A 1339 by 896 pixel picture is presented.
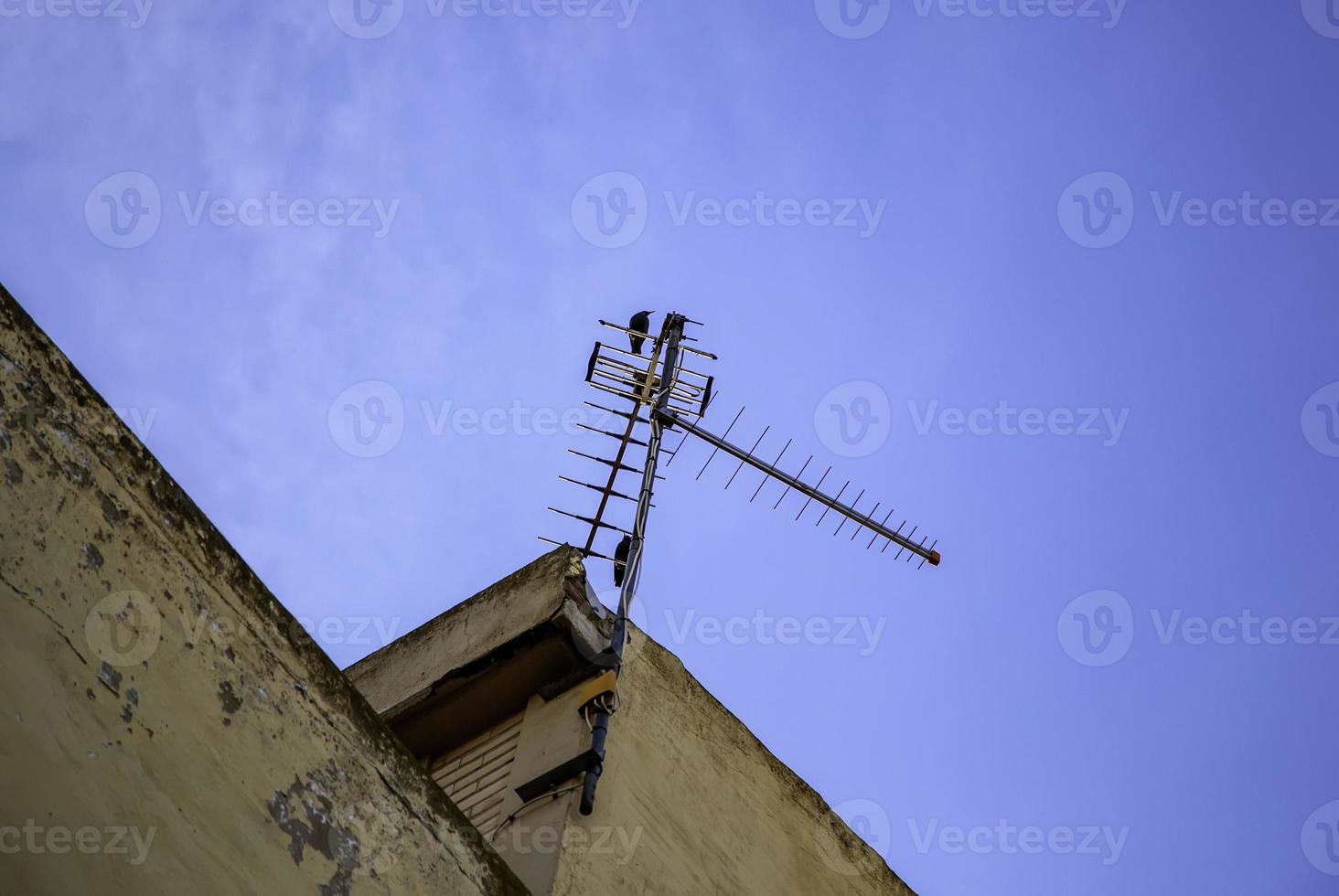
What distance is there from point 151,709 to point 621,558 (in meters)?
3.95

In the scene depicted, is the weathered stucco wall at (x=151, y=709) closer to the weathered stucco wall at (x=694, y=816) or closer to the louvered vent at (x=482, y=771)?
the weathered stucco wall at (x=694, y=816)

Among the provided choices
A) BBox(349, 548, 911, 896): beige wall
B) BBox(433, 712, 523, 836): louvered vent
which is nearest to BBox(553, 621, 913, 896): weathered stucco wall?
BBox(349, 548, 911, 896): beige wall

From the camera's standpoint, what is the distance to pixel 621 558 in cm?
778

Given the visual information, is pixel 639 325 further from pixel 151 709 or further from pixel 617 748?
pixel 151 709

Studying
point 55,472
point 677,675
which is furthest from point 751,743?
point 55,472

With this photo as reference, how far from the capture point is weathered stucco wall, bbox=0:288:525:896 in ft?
12.0

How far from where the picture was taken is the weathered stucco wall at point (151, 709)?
12.0ft

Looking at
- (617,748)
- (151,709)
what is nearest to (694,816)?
(617,748)

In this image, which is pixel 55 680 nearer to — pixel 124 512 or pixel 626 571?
pixel 124 512

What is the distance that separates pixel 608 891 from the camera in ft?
20.9

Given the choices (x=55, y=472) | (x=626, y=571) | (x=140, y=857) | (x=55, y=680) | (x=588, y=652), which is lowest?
(x=140, y=857)

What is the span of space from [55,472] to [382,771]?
1.37 m

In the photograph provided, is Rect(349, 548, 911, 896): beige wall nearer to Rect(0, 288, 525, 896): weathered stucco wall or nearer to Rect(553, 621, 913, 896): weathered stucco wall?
Rect(553, 621, 913, 896): weathered stucco wall

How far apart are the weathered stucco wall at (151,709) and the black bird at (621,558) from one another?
2.99m
